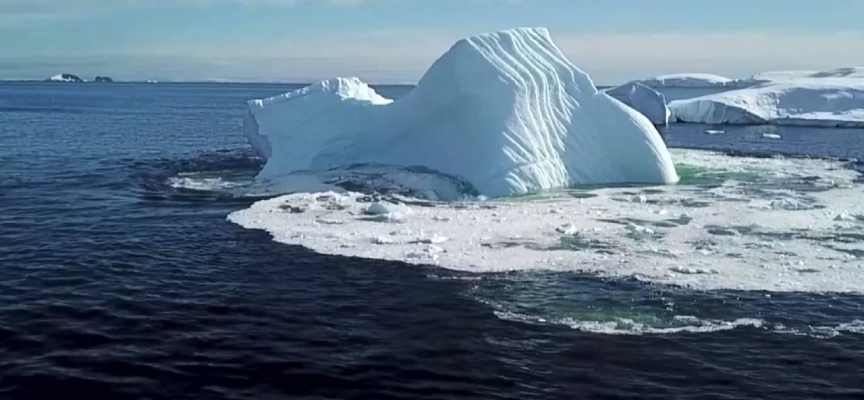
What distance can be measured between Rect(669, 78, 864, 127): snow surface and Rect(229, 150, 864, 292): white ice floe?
40.1 m

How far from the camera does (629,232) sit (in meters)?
17.2

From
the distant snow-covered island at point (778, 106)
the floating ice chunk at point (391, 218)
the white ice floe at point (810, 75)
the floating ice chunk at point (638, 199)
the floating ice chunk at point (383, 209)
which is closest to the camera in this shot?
the floating ice chunk at point (391, 218)

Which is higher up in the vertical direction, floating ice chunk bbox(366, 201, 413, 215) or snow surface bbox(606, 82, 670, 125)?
snow surface bbox(606, 82, 670, 125)

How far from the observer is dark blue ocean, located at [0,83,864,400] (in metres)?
9.41

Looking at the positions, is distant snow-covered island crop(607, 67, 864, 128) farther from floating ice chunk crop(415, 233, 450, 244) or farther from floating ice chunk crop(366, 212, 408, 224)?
floating ice chunk crop(415, 233, 450, 244)

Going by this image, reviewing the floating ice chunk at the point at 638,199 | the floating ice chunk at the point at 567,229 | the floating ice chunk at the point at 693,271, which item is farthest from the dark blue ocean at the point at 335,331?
the floating ice chunk at the point at 638,199

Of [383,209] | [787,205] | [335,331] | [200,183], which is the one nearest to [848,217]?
[787,205]

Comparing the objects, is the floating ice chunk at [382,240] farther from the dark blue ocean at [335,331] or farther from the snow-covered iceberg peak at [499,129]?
the snow-covered iceberg peak at [499,129]

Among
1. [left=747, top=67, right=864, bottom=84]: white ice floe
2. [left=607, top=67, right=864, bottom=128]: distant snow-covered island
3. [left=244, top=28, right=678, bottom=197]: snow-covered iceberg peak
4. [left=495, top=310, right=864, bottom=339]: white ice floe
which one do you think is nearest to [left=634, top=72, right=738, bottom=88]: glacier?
[left=747, top=67, right=864, bottom=84]: white ice floe

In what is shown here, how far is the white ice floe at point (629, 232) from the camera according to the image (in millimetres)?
14328

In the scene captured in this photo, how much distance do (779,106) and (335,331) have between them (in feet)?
201

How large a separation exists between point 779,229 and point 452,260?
779cm

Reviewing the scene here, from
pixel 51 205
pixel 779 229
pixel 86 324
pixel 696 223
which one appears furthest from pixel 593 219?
pixel 51 205

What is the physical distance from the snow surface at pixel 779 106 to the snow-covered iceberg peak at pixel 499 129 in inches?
1584
